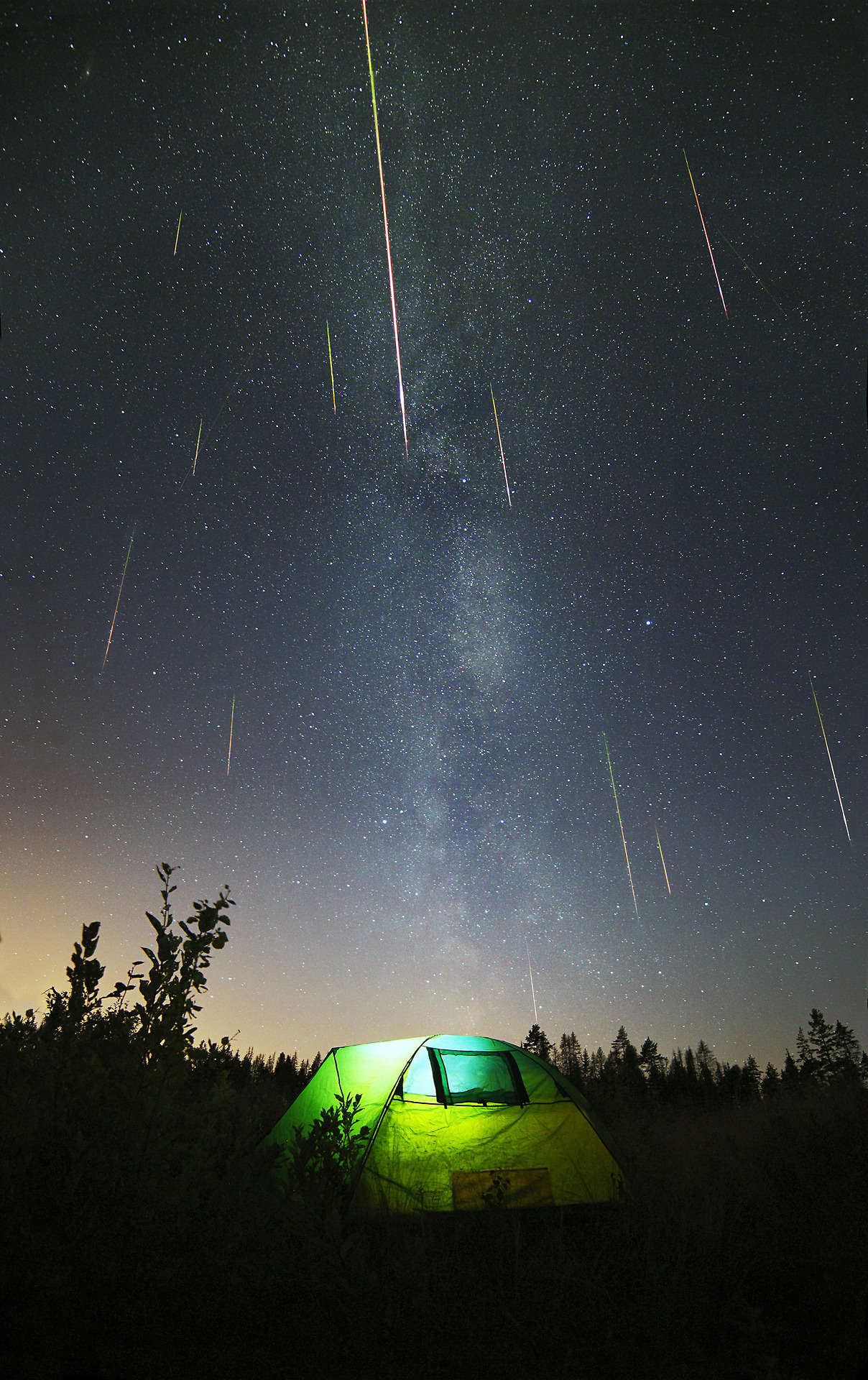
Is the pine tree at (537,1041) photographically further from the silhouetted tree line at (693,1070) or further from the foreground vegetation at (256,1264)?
the foreground vegetation at (256,1264)

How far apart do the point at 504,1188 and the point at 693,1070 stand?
2311 inches

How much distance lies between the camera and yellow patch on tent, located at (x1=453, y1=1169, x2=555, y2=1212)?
6.17 m

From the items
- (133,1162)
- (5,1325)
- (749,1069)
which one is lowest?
(749,1069)

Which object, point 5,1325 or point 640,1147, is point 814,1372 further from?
point 640,1147

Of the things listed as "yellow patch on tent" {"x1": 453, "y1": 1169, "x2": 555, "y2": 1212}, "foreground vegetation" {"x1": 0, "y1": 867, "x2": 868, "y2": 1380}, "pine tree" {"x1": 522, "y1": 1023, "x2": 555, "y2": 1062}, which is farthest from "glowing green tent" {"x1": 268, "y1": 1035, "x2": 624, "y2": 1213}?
"pine tree" {"x1": 522, "y1": 1023, "x2": 555, "y2": 1062}

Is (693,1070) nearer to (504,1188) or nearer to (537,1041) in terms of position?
(537,1041)

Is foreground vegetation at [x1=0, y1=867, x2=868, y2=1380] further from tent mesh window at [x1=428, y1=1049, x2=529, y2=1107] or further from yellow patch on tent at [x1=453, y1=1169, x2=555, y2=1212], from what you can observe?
tent mesh window at [x1=428, y1=1049, x2=529, y2=1107]

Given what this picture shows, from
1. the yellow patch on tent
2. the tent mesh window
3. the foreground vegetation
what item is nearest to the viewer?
the foreground vegetation

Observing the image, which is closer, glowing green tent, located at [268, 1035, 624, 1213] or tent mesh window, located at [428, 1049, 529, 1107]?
glowing green tent, located at [268, 1035, 624, 1213]

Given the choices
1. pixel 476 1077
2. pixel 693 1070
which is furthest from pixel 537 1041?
pixel 476 1077

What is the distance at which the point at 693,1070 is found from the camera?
178 ft

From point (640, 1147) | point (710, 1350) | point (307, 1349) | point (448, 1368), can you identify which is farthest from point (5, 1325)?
point (640, 1147)

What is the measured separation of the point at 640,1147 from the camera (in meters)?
9.52

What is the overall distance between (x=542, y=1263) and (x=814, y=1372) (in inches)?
63.8
